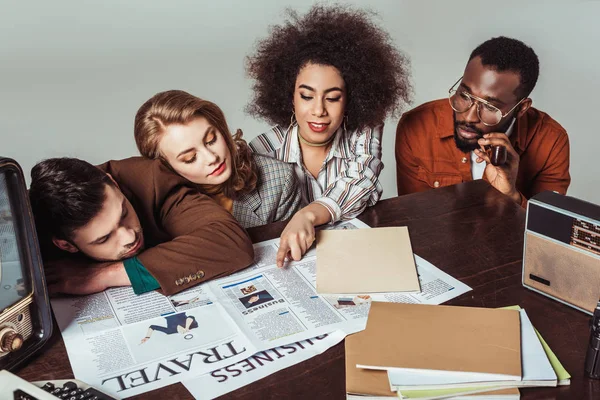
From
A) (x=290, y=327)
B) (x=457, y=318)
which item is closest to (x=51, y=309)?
(x=290, y=327)

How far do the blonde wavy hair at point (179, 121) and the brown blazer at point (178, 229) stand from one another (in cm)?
7

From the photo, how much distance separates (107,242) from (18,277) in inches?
10.4

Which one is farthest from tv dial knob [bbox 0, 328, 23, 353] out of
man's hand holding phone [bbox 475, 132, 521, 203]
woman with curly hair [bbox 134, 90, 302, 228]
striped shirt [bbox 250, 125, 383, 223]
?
man's hand holding phone [bbox 475, 132, 521, 203]

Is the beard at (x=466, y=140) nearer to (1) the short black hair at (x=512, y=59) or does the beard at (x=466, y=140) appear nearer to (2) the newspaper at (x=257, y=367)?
(1) the short black hair at (x=512, y=59)

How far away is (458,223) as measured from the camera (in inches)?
62.2

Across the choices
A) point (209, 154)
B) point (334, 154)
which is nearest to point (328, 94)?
point (334, 154)

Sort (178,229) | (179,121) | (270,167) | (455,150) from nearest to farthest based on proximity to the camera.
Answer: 1. (178,229)
2. (179,121)
3. (270,167)
4. (455,150)

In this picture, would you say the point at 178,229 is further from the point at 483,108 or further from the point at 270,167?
the point at 483,108

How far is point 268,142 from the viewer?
2.02 meters

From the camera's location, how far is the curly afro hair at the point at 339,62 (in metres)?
1.91

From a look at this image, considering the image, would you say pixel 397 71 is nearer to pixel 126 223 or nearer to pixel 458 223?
pixel 458 223

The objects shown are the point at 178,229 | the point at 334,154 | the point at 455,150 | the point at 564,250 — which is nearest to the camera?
the point at 564,250

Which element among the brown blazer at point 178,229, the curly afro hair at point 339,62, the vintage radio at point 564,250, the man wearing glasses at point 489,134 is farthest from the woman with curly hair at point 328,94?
the vintage radio at point 564,250

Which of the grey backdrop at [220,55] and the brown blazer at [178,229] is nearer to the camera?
the brown blazer at [178,229]
